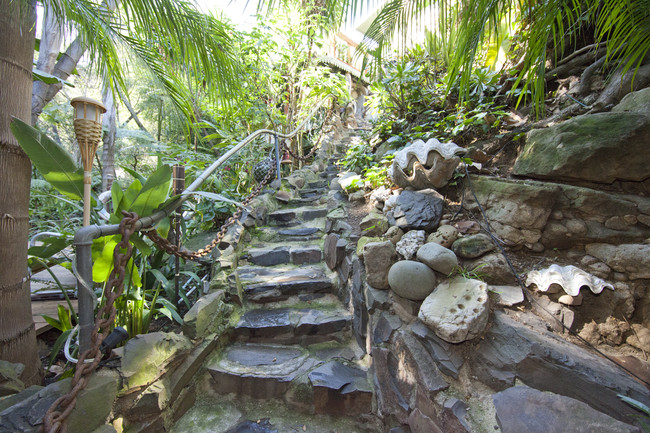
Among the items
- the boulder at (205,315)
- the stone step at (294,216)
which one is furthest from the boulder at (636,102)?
the boulder at (205,315)

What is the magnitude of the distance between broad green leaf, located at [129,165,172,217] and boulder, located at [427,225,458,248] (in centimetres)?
159

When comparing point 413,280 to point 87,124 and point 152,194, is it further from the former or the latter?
point 87,124

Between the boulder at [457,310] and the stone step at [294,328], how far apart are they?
0.81 m

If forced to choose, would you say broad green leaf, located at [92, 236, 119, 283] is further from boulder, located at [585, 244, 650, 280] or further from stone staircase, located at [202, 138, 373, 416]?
boulder, located at [585, 244, 650, 280]

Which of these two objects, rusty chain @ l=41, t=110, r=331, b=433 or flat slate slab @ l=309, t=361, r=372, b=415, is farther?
flat slate slab @ l=309, t=361, r=372, b=415

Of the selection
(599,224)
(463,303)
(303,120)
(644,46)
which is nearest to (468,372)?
(463,303)

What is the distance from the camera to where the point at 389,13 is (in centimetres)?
147

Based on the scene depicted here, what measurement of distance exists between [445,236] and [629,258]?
847mm

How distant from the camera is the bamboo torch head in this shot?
43.9 inches

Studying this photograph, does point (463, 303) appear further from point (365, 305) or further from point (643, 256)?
point (643, 256)

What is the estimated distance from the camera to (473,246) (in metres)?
1.67

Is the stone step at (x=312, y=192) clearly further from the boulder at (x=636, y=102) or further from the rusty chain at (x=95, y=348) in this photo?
the rusty chain at (x=95, y=348)

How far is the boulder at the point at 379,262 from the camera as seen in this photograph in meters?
1.88

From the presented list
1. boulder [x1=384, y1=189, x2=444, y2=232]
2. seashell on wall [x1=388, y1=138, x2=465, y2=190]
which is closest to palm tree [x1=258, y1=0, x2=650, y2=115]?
seashell on wall [x1=388, y1=138, x2=465, y2=190]
